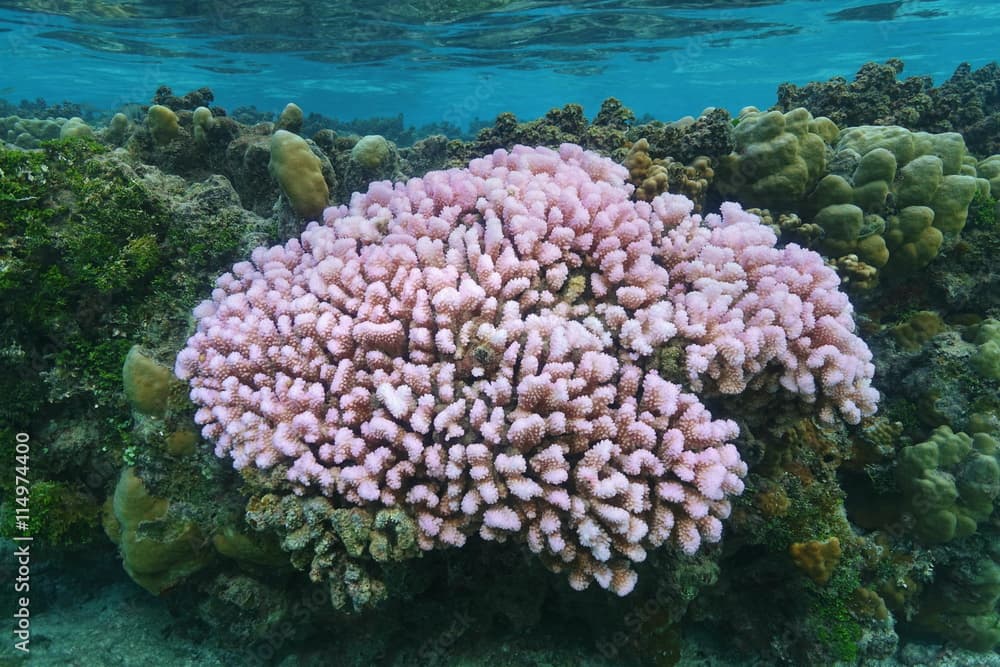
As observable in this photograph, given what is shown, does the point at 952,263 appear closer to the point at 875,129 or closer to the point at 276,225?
the point at 875,129

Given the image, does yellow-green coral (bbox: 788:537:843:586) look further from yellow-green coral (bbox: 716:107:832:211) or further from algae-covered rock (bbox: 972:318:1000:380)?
yellow-green coral (bbox: 716:107:832:211)

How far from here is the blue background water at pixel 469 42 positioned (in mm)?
23062

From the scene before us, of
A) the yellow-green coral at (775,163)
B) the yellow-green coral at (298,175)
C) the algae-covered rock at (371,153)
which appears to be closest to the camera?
the yellow-green coral at (298,175)

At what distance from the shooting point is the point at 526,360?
10.1ft

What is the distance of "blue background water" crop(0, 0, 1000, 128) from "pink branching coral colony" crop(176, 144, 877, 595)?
22.4 meters

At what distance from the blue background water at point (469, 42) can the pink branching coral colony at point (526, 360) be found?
881 inches

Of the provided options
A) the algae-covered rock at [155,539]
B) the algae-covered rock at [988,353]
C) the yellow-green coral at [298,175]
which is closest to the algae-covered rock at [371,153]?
the yellow-green coral at [298,175]

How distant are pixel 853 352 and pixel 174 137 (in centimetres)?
756

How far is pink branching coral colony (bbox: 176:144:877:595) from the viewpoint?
2.97 meters

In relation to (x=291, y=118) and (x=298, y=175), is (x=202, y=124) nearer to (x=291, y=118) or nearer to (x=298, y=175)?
(x=291, y=118)

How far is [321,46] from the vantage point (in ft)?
94.6

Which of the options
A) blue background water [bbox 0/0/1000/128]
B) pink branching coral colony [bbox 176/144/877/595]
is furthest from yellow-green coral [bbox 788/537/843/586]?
blue background water [bbox 0/0/1000/128]

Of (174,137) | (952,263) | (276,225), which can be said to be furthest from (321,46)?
(952,263)

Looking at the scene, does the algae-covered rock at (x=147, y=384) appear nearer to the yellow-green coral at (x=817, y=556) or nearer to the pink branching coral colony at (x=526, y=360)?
the pink branching coral colony at (x=526, y=360)
